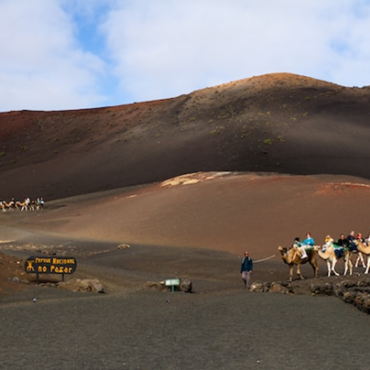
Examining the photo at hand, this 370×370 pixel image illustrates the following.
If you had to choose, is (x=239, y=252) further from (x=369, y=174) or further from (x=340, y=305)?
(x=369, y=174)

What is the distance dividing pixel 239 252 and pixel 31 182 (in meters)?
58.0

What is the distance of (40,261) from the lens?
801 inches

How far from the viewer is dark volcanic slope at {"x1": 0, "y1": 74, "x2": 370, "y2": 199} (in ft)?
240

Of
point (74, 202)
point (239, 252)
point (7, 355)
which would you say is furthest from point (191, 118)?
point (7, 355)

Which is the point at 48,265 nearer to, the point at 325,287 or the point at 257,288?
the point at 257,288

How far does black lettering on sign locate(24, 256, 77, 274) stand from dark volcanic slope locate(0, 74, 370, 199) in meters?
48.1

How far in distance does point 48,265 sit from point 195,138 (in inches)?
2599

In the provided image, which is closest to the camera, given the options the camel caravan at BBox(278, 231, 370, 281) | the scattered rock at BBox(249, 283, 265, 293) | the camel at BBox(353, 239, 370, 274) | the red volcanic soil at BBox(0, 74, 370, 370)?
the red volcanic soil at BBox(0, 74, 370, 370)

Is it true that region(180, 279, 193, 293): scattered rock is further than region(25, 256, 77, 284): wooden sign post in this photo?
Yes

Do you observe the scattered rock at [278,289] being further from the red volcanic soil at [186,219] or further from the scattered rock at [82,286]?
the scattered rock at [82,286]

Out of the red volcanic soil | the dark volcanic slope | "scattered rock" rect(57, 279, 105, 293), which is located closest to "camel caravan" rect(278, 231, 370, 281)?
the red volcanic soil

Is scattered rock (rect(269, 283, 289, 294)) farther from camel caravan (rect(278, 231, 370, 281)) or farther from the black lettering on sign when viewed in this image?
the black lettering on sign

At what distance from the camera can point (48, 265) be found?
2044 cm

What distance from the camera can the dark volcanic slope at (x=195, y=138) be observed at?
73.2m
